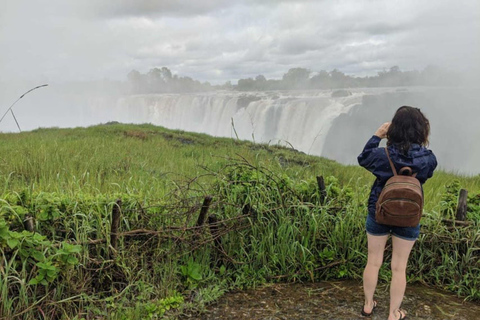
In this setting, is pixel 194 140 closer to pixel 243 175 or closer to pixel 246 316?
pixel 243 175

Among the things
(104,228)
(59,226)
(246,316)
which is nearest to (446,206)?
(246,316)

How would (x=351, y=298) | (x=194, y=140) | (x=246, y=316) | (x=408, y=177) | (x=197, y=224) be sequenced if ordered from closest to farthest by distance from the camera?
(x=408, y=177), (x=246, y=316), (x=351, y=298), (x=197, y=224), (x=194, y=140)

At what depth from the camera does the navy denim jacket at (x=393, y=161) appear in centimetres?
285

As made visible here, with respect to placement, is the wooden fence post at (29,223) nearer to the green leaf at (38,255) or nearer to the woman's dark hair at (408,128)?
the green leaf at (38,255)

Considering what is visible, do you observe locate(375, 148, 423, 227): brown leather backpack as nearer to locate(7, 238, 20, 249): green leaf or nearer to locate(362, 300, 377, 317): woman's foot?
locate(362, 300, 377, 317): woman's foot

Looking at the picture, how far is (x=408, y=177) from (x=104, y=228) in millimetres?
2497

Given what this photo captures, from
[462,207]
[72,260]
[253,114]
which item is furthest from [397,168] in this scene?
[253,114]

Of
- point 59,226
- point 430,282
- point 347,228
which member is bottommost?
point 430,282

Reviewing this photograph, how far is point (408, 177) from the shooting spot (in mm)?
2799

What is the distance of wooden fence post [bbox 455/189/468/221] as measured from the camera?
12.2 feet

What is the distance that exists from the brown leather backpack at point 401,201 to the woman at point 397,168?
0.11 m

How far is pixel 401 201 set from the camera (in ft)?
9.02

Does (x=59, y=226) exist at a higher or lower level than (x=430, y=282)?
higher

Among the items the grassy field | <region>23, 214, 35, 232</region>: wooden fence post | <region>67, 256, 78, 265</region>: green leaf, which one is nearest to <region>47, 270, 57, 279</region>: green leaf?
the grassy field
